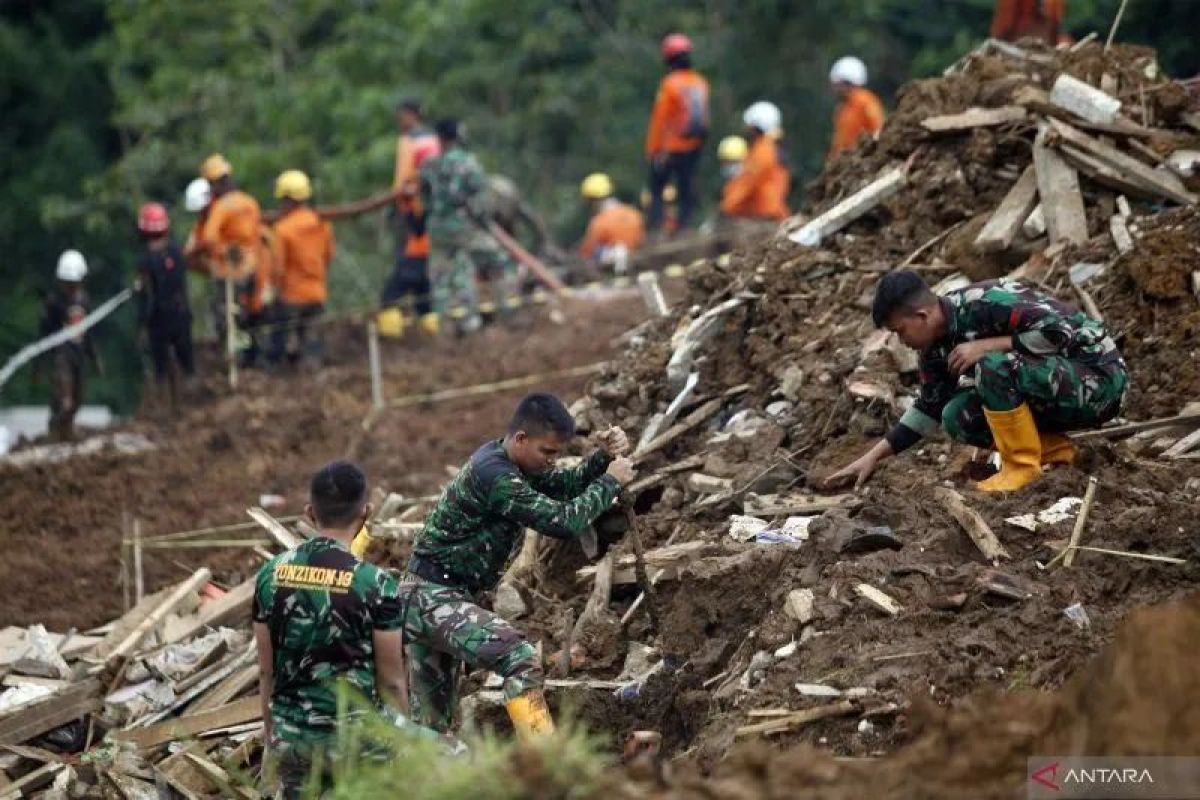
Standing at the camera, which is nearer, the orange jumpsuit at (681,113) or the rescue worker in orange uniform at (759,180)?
the rescue worker in orange uniform at (759,180)

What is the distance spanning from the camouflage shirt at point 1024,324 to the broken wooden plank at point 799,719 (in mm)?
2350

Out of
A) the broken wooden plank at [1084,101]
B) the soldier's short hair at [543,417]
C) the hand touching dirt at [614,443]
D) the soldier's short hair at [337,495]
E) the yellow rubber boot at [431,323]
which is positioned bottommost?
the yellow rubber boot at [431,323]

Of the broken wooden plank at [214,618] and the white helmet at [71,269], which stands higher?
the white helmet at [71,269]

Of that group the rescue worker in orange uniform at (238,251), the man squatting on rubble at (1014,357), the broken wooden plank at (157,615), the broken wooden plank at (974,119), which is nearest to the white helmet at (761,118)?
the rescue worker in orange uniform at (238,251)

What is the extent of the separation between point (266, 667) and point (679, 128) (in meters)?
17.2

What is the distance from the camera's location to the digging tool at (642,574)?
365 inches

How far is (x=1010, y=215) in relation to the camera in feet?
38.8

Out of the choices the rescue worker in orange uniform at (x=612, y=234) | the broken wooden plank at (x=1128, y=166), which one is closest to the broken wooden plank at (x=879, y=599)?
the broken wooden plank at (x=1128, y=166)

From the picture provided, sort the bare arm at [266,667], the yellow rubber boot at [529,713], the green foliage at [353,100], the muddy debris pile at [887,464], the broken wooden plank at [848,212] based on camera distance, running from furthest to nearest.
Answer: the green foliage at [353,100]
the broken wooden plank at [848,212]
the yellow rubber boot at [529,713]
the muddy debris pile at [887,464]
the bare arm at [266,667]

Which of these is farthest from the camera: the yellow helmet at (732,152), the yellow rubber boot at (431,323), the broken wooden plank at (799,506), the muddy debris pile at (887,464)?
the yellow helmet at (732,152)

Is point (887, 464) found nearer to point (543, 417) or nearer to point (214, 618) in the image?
point (543, 417)

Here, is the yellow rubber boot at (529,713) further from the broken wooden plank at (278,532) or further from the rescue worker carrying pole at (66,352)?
the rescue worker carrying pole at (66,352)

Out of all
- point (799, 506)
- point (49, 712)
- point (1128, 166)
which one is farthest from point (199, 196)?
point (799, 506)

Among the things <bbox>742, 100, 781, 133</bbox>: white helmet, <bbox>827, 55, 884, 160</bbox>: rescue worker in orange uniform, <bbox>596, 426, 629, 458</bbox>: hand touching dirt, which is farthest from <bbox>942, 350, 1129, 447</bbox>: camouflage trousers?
<bbox>742, 100, 781, 133</bbox>: white helmet
